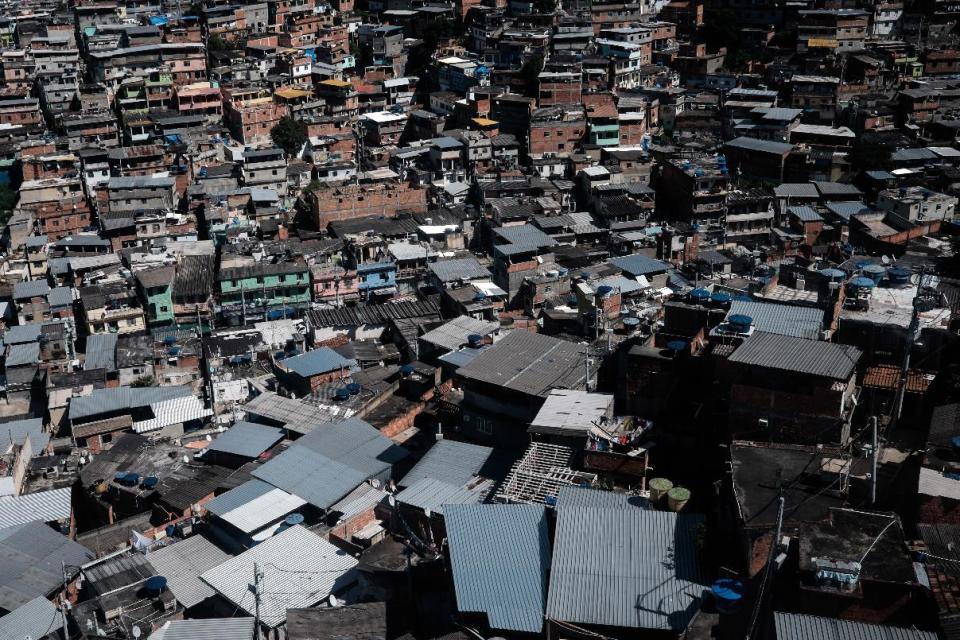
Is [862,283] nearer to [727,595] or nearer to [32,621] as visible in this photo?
[727,595]

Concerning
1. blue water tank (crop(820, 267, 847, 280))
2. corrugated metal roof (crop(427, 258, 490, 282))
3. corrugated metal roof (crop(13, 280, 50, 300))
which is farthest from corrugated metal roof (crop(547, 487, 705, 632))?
corrugated metal roof (crop(13, 280, 50, 300))

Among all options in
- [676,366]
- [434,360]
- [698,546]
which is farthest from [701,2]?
[698,546]

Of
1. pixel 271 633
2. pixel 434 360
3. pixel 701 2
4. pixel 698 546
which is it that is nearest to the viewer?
pixel 698 546

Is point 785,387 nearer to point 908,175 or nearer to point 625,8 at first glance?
point 908,175

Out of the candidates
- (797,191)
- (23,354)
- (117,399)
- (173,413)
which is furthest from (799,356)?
(797,191)

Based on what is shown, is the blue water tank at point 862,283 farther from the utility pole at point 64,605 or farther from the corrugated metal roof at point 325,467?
the utility pole at point 64,605
